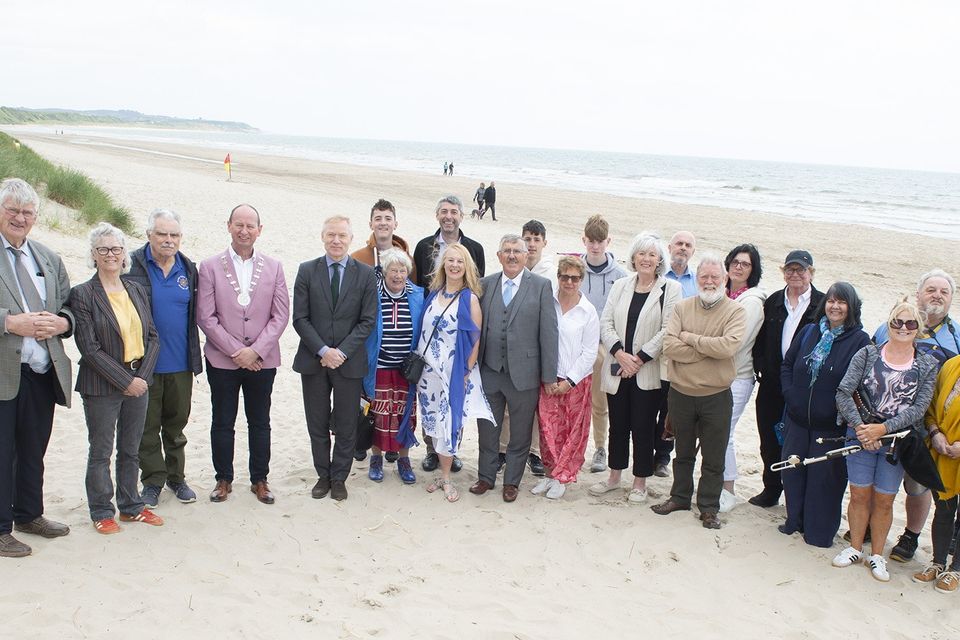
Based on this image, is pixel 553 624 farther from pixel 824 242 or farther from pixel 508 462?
pixel 824 242

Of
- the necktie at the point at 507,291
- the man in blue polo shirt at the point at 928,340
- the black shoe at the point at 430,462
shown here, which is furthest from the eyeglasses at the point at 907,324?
the black shoe at the point at 430,462

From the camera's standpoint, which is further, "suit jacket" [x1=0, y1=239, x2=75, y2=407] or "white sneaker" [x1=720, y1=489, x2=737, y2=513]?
"white sneaker" [x1=720, y1=489, x2=737, y2=513]

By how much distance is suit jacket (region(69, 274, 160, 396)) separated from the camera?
4049mm

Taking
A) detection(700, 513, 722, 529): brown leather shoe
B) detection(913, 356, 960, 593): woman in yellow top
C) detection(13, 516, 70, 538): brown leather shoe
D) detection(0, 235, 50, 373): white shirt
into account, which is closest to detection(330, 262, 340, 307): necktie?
detection(0, 235, 50, 373): white shirt

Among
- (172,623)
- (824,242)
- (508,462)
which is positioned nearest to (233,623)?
(172,623)

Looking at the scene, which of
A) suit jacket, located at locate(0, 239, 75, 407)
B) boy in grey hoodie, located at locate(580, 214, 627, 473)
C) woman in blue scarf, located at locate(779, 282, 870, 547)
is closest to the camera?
suit jacket, located at locate(0, 239, 75, 407)

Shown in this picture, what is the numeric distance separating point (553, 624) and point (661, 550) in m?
1.17

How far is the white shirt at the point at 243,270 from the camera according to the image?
470cm

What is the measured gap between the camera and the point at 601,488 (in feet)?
17.4

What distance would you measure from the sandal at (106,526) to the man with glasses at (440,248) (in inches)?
89.6

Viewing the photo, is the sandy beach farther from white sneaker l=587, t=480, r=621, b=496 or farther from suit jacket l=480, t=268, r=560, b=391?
suit jacket l=480, t=268, r=560, b=391

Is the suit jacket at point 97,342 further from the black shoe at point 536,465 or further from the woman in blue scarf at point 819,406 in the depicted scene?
the woman in blue scarf at point 819,406

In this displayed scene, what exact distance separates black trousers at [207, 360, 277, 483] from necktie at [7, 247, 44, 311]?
1.12 m

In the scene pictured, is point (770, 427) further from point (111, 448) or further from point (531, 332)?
point (111, 448)
